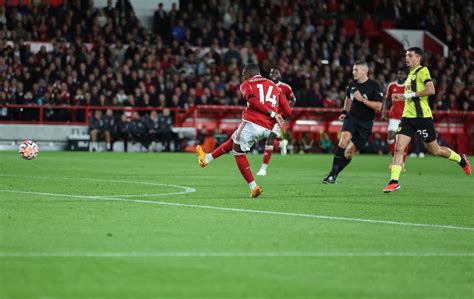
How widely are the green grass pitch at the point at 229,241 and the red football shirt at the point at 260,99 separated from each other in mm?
1073

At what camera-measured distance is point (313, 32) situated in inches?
1636

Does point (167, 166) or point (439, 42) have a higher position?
point (439, 42)

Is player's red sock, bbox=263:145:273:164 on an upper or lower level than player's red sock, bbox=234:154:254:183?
lower

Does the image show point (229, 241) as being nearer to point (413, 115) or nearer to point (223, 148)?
point (223, 148)

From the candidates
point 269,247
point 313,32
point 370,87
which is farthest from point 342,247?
point 313,32

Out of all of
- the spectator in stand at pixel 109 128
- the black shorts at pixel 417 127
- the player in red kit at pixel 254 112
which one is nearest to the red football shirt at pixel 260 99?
the player in red kit at pixel 254 112

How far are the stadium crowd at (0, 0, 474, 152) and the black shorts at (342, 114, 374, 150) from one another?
1707cm

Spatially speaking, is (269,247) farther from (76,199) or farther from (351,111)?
(351,111)

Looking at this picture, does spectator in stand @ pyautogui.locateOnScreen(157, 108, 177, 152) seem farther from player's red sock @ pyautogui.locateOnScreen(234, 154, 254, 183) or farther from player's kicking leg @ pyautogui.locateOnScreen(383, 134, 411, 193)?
player's red sock @ pyautogui.locateOnScreen(234, 154, 254, 183)

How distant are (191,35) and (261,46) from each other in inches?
107

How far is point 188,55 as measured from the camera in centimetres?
3728

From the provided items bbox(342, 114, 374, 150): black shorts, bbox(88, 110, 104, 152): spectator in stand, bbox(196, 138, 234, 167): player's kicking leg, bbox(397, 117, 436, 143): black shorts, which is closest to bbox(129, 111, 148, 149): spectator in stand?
bbox(88, 110, 104, 152): spectator in stand

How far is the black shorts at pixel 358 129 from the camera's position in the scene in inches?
699

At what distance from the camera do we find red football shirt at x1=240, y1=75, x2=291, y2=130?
14.5 m
